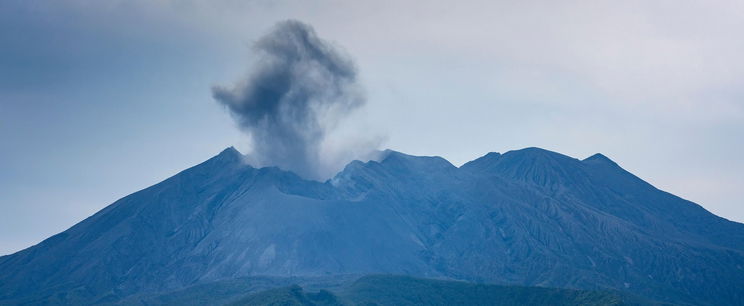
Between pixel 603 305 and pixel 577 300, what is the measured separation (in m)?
9.53

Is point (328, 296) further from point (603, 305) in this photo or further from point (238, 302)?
point (603, 305)

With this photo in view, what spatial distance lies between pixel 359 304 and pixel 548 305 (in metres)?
42.5

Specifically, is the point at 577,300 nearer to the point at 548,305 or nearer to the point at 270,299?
the point at 548,305

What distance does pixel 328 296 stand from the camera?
197 metres

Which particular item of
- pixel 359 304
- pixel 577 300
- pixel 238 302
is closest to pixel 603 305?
pixel 577 300

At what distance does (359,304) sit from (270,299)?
19.2 meters

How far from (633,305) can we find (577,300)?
13154mm

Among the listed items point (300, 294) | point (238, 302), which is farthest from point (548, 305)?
point (238, 302)

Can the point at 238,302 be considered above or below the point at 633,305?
above

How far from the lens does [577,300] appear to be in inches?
7781

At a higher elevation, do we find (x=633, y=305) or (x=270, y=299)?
(x=270, y=299)

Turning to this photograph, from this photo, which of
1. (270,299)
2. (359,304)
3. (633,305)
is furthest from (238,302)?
(633,305)

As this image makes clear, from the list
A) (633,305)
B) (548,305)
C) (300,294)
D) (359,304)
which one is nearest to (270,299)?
(300,294)

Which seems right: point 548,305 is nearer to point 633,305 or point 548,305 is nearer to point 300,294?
point 633,305
